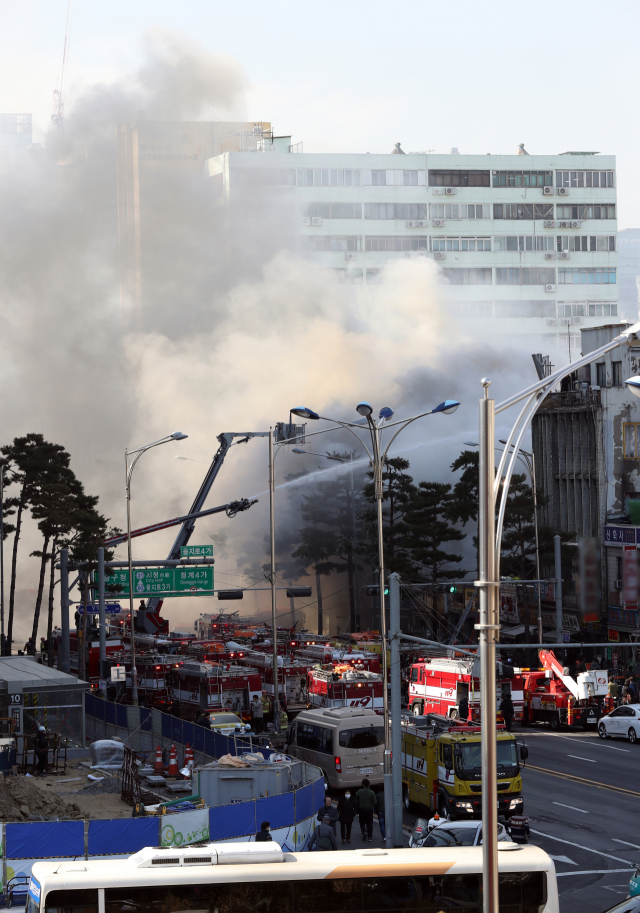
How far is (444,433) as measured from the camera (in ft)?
290

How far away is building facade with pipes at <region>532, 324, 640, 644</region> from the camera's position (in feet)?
193

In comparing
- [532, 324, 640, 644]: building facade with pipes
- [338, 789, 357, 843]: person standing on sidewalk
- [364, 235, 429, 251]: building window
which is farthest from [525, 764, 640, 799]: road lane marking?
[364, 235, 429, 251]: building window

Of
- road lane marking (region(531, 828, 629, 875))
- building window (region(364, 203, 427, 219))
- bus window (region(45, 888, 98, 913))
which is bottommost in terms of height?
road lane marking (region(531, 828, 629, 875))

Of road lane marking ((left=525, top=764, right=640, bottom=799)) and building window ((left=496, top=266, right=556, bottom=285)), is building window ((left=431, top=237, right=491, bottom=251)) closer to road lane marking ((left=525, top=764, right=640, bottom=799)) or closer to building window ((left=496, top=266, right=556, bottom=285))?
building window ((left=496, top=266, right=556, bottom=285))

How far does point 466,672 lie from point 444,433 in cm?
5314

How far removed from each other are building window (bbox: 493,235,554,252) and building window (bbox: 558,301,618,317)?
21.4ft

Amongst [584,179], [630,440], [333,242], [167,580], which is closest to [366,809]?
[167,580]

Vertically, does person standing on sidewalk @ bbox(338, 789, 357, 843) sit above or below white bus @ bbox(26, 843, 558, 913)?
below

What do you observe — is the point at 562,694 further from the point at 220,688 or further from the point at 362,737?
the point at 362,737

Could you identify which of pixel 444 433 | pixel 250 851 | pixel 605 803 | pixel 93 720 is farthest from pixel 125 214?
pixel 250 851

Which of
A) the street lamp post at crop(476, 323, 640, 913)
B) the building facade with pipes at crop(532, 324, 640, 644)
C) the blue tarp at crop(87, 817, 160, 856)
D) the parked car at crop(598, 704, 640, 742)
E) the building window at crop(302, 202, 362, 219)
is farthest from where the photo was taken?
the building window at crop(302, 202, 362, 219)

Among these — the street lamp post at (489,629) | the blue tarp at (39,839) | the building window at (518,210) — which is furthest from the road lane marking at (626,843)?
the building window at (518,210)

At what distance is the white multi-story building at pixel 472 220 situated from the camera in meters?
114

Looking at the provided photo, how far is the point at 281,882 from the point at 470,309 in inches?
4238
